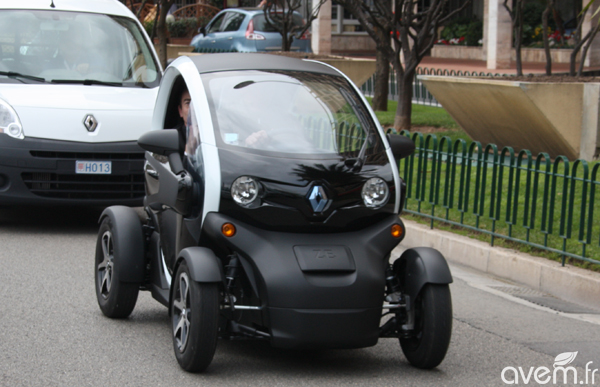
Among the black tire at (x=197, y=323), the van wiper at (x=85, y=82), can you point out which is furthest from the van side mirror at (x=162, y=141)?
the van wiper at (x=85, y=82)

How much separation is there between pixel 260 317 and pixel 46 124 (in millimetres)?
4622

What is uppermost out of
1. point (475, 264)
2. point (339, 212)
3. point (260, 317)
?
point (339, 212)

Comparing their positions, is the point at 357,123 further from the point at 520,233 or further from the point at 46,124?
the point at 46,124

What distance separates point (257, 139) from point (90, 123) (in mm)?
4078

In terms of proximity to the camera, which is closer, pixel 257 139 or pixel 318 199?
pixel 318 199

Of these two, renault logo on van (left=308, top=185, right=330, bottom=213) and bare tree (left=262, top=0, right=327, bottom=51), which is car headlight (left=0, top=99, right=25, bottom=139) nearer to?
renault logo on van (left=308, top=185, right=330, bottom=213)

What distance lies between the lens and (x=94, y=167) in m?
8.64

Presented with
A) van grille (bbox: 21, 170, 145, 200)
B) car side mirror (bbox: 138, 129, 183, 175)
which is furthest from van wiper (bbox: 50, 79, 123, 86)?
car side mirror (bbox: 138, 129, 183, 175)

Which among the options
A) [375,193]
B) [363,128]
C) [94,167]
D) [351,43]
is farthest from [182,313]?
[351,43]

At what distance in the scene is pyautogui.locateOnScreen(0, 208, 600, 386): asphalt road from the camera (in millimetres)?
4816

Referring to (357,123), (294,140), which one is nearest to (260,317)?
(294,140)

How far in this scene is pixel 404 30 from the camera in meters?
13.8

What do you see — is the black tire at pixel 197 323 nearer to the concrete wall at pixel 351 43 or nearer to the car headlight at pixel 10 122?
the car headlight at pixel 10 122

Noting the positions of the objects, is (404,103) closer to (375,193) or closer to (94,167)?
(94,167)
